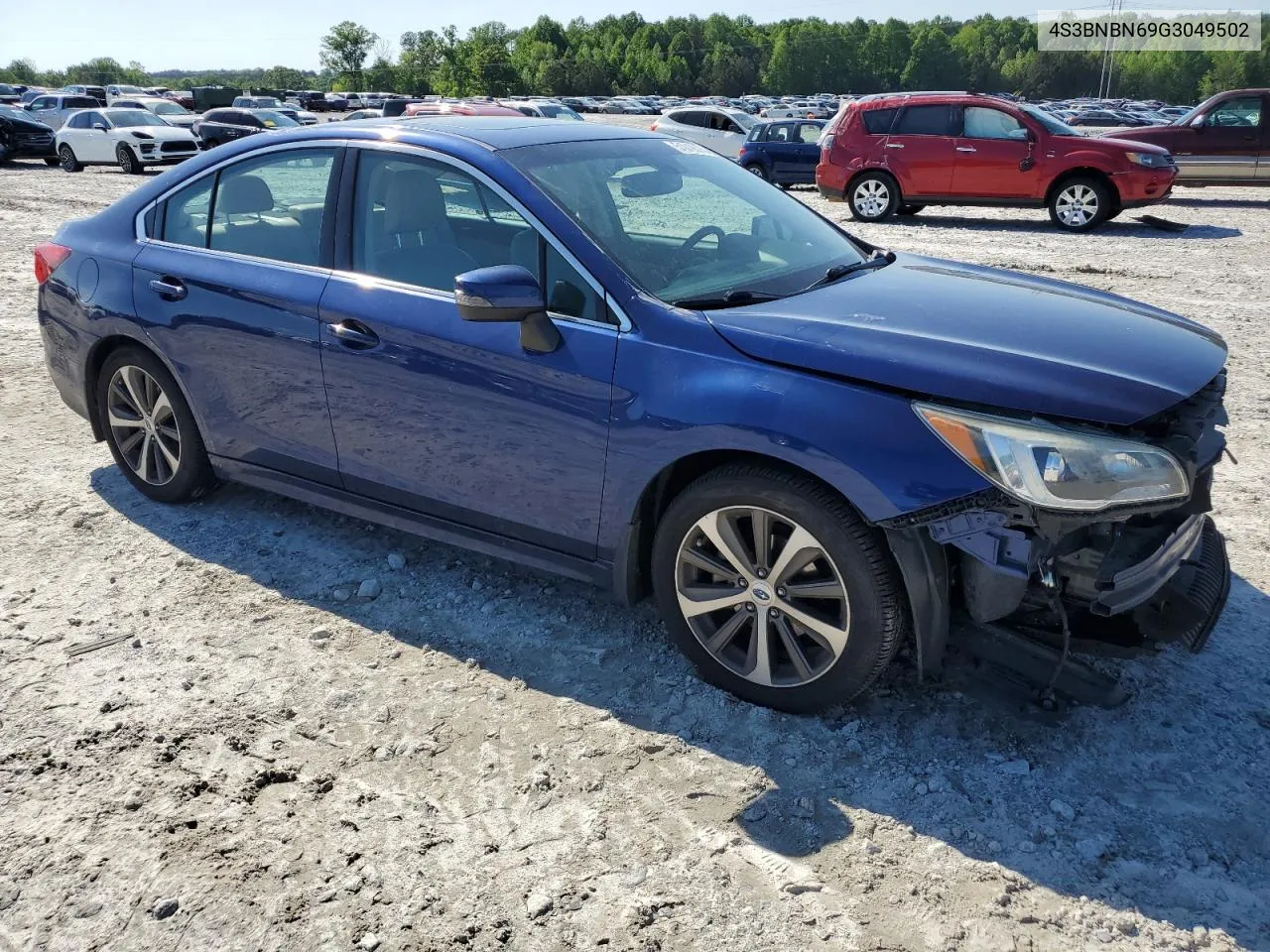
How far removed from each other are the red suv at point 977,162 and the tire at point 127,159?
17491 mm

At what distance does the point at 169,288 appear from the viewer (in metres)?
4.38

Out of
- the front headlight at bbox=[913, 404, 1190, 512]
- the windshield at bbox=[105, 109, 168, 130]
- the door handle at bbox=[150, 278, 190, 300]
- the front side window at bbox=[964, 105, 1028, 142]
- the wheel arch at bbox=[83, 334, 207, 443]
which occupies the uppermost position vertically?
the windshield at bbox=[105, 109, 168, 130]

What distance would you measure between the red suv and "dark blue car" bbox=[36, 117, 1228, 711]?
1150 cm

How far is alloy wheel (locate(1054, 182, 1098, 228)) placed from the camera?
46.6ft

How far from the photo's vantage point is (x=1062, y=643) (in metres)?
3.00

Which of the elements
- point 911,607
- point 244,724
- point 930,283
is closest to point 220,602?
point 244,724

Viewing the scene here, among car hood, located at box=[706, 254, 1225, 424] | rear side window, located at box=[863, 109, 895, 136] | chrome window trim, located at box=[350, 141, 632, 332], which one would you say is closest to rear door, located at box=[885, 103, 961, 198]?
rear side window, located at box=[863, 109, 895, 136]

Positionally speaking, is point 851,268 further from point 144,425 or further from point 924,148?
point 924,148

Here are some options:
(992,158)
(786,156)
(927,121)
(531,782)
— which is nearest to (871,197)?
(927,121)

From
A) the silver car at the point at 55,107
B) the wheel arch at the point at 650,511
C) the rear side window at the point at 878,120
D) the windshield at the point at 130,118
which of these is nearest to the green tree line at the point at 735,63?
the silver car at the point at 55,107

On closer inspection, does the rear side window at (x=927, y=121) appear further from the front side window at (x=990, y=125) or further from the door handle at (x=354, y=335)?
the door handle at (x=354, y=335)

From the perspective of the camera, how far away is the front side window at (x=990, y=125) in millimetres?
14578

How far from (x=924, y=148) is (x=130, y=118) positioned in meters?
20.0

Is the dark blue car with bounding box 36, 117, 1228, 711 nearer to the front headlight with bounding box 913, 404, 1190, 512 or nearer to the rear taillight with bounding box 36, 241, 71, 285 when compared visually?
the front headlight with bounding box 913, 404, 1190, 512
